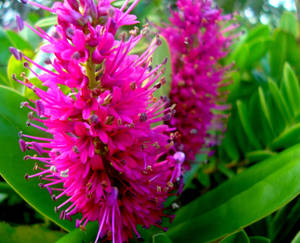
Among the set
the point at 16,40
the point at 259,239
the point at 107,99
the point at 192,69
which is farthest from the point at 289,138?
the point at 16,40

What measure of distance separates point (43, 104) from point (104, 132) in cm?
14

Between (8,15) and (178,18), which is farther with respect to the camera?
(8,15)

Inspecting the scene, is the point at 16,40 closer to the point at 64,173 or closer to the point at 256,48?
the point at 64,173

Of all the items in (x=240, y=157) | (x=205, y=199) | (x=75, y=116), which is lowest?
(x=240, y=157)

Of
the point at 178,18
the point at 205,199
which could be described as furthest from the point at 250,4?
the point at 205,199

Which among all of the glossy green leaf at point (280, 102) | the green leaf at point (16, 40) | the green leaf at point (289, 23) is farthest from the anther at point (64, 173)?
the green leaf at point (289, 23)

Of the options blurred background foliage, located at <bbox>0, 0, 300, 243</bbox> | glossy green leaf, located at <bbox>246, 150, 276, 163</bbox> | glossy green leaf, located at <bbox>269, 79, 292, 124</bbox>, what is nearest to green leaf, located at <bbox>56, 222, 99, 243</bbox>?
blurred background foliage, located at <bbox>0, 0, 300, 243</bbox>

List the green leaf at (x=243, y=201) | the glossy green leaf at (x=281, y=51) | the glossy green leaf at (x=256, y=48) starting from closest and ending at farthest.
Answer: the green leaf at (x=243, y=201)
the glossy green leaf at (x=256, y=48)
the glossy green leaf at (x=281, y=51)

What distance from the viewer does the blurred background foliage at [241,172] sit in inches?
30.8

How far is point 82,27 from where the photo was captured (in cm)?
68

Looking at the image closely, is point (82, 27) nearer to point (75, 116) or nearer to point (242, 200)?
point (75, 116)

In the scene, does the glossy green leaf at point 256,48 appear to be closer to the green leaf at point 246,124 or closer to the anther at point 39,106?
the green leaf at point 246,124

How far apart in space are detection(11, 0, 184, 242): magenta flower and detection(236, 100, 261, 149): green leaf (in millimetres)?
656

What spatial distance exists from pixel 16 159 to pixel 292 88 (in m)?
1.09
